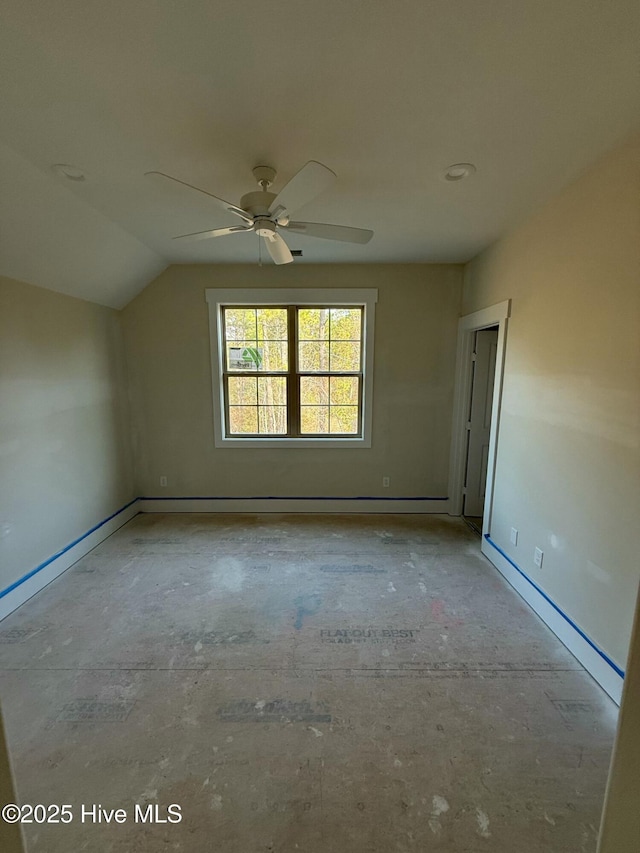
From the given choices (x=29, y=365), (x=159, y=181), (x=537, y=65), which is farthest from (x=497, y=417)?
(x=29, y=365)

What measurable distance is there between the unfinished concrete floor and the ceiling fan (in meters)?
2.35

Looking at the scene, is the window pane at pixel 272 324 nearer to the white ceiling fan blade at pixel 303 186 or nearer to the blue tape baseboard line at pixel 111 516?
the blue tape baseboard line at pixel 111 516

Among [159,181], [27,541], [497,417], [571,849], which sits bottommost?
[571,849]

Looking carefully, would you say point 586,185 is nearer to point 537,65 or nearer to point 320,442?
point 537,65

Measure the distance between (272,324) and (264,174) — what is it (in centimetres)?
201

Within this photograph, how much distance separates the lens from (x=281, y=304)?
3746 mm

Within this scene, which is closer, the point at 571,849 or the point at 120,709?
the point at 571,849

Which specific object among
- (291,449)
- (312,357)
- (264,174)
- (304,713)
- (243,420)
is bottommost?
(304,713)

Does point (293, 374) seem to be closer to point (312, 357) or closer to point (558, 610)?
point (312, 357)

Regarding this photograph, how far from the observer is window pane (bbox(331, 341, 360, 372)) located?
3889mm

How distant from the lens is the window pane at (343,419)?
3994mm

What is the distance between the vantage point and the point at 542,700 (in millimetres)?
1780

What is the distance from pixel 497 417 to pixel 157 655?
9.56 feet

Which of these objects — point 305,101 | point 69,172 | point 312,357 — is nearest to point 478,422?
point 312,357
